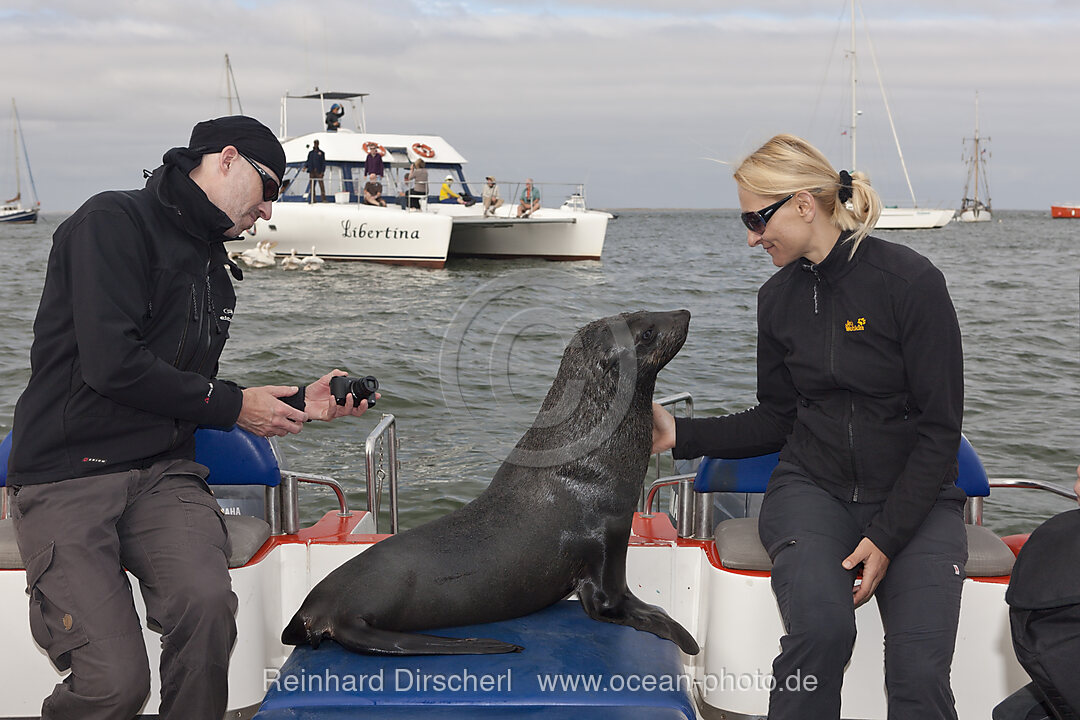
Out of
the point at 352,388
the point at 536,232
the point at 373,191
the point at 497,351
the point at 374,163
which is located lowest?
the point at 497,351

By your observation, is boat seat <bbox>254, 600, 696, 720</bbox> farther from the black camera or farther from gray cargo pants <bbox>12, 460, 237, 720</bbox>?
the black camera

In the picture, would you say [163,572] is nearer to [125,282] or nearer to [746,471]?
[125,282]

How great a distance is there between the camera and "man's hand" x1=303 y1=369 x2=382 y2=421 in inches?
126

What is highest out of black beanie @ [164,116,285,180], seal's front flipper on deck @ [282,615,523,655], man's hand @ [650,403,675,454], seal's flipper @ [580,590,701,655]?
black beanie @ [164,116,285,180]

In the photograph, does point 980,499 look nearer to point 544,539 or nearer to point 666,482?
point 666,482

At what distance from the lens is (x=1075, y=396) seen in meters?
12.7

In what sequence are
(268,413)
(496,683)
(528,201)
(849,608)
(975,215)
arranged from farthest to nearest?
(975,215)
(528,201)
(268,413)
(849,608)
(496,683)

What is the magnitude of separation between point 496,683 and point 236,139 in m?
1.75

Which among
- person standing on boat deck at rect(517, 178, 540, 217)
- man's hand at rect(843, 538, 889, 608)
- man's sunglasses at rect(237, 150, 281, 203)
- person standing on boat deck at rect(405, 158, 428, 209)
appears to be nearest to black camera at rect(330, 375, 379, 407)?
man's sunglasses at rect(237, 150, 281, 203)

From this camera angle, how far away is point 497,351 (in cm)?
893

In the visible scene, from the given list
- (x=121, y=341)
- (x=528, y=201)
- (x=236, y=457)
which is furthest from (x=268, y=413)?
(x=528, y=201)

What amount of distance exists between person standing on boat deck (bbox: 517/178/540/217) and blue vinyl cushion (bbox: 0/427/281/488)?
20.9 m

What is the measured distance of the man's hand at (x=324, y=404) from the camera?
10.5ft

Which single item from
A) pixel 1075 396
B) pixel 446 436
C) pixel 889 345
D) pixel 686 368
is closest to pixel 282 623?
pixel 889 345
